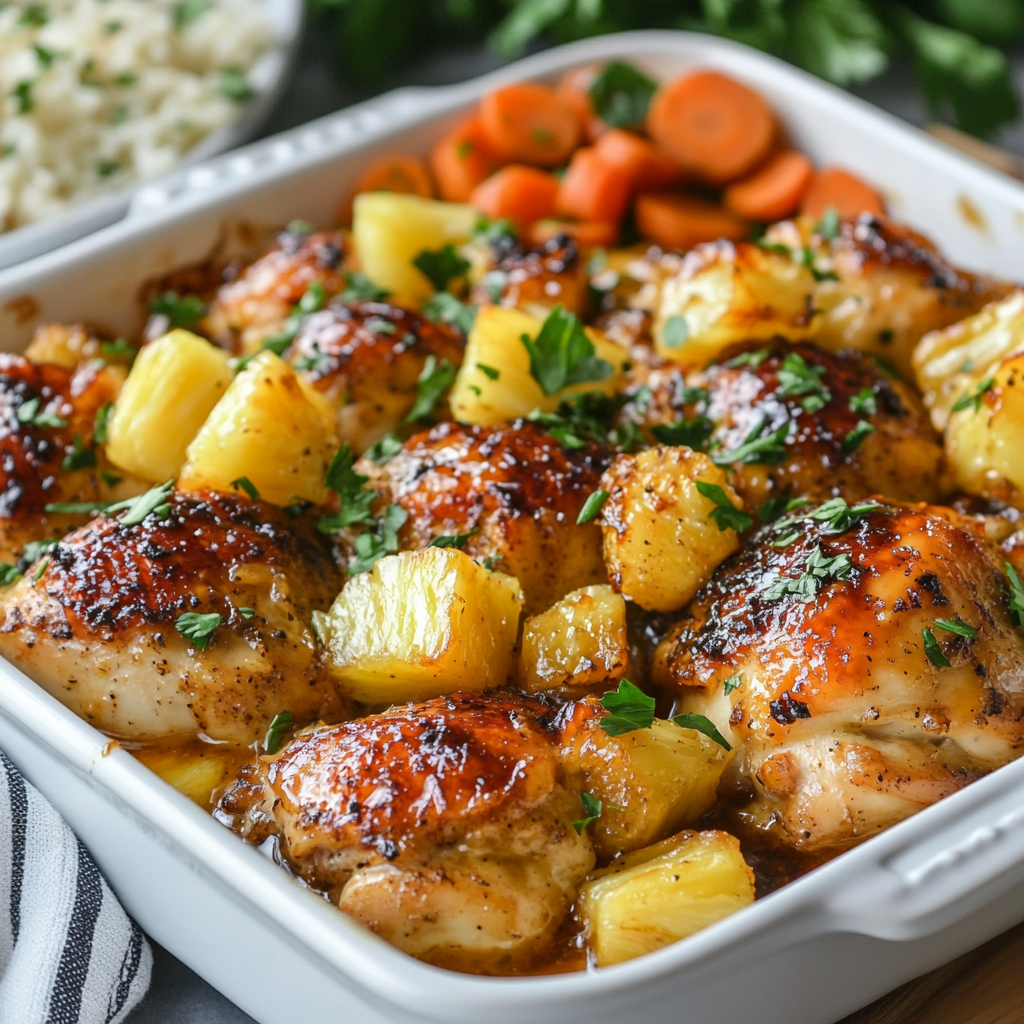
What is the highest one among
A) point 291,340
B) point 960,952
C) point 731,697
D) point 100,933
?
point 291,340

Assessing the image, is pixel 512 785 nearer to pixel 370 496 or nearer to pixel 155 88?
pixel 370 496

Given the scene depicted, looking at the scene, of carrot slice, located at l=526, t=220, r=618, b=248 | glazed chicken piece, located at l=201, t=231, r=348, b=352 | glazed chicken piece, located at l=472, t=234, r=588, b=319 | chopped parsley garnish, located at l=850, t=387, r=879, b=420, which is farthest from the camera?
carrot slice, located at l=526, t=220, r=618, b=248

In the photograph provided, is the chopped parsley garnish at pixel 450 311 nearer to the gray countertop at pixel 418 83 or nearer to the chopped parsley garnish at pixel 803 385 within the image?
the chopped parsley garnish at pixel 803 385

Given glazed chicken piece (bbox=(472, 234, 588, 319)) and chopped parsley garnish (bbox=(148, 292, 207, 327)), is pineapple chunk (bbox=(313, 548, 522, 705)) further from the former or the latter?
chopped parsley garnish (bbox=(148, 292, 207, 327))

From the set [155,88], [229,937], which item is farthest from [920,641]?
[155,88]

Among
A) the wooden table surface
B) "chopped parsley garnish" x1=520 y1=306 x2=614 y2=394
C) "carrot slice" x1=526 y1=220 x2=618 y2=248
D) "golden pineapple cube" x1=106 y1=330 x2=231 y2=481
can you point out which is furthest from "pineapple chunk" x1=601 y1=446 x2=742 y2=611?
"carrot slice" x1=526 y1=220 x2=618 y2=248

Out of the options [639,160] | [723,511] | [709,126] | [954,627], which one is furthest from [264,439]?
[709,126]
